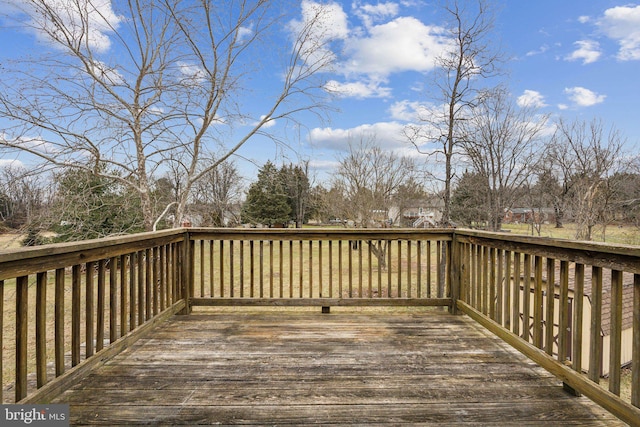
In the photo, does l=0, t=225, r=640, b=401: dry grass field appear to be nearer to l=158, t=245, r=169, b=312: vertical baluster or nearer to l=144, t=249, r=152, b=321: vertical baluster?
l=158, t=245, r=169, b=312: vertical baluster

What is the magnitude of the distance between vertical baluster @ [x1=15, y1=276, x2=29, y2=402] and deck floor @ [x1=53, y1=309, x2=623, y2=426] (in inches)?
10.9

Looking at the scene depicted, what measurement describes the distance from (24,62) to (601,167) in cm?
1391

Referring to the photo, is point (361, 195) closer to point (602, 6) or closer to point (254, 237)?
point (602, 6)

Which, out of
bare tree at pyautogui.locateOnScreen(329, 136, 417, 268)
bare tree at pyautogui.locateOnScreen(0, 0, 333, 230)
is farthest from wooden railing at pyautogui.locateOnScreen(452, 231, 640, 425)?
bare tree at pyautogui.locateOnScreen(329, 136, 417, 268)

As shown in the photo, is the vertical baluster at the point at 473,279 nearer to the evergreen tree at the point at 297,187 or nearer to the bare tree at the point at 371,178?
the evergreen tree at the point at 297,187

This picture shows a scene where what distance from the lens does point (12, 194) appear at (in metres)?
4.30

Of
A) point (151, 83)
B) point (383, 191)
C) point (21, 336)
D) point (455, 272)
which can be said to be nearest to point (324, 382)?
point (21, 336)

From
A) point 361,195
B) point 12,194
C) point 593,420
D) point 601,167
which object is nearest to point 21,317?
point 593,420

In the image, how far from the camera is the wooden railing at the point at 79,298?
1580 mm

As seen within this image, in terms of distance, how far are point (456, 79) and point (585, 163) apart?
6.68 meters

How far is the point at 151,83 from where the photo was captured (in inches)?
213

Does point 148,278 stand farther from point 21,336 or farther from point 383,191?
point 383,191

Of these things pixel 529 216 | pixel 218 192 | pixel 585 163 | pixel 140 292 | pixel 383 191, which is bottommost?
pixel 140 292

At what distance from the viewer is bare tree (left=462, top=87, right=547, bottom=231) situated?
927 centimetres
